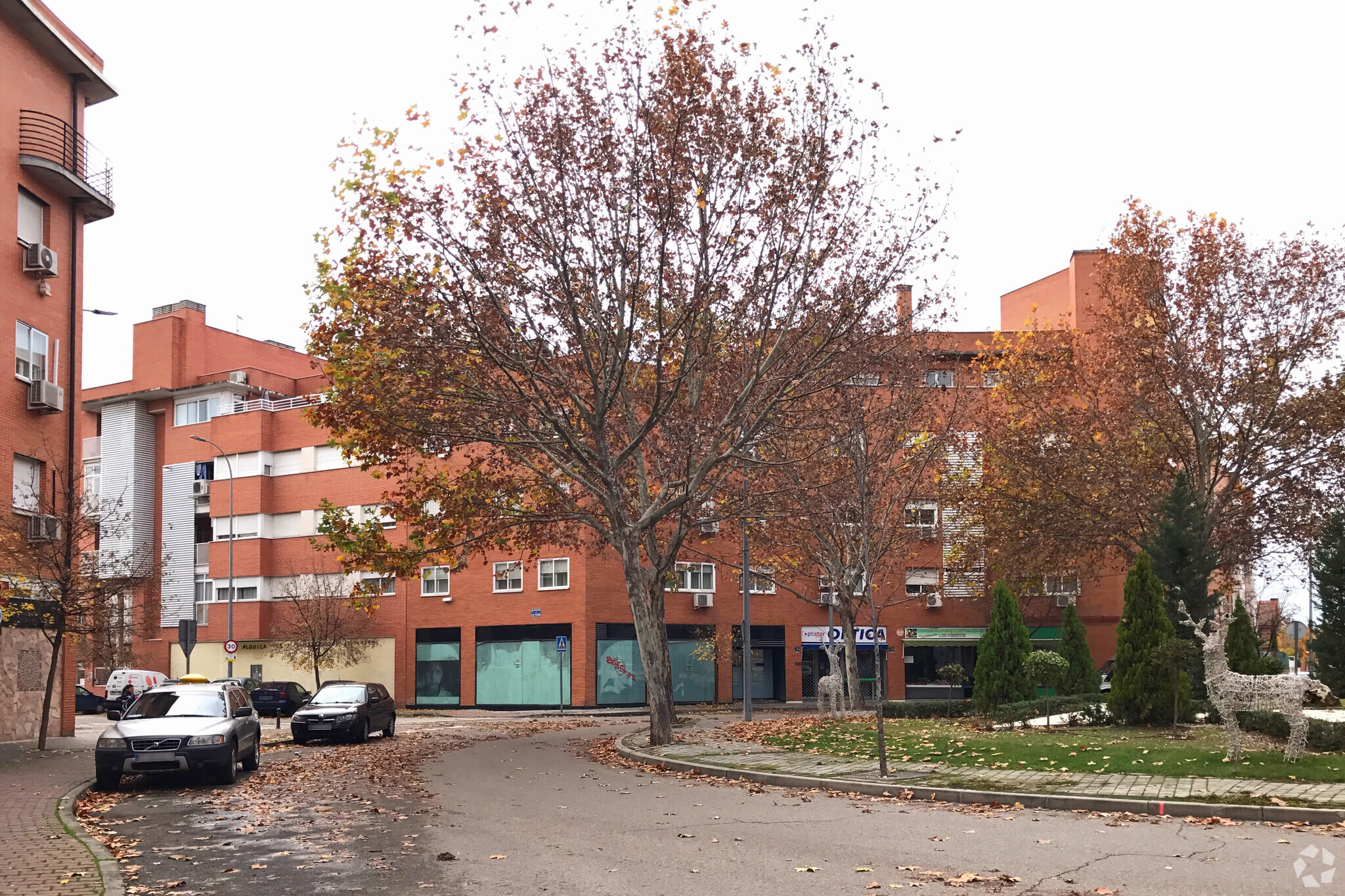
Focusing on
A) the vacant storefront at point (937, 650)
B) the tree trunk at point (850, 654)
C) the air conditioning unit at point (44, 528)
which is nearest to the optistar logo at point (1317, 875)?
the tree trunk at point (850, 654)

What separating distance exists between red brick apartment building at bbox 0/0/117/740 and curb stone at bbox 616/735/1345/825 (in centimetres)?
1806

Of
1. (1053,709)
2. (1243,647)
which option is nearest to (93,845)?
(1053,709)

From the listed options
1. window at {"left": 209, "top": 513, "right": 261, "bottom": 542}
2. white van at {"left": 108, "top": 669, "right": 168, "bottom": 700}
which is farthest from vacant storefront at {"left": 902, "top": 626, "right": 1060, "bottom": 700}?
white van at {"left": 108, "top": 669, "right": 168, "bottom": 700}

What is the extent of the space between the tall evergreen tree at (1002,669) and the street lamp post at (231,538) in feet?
102

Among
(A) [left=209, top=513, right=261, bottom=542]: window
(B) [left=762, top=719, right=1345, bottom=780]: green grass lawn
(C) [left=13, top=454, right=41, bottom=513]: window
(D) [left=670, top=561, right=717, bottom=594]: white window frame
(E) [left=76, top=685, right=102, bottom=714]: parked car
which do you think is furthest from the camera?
(A) [left=209, top=513, right=261, bottom=542]: window

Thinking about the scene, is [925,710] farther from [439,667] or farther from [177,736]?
[439,667]

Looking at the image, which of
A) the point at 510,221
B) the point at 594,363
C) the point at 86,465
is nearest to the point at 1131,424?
the point at 594,363

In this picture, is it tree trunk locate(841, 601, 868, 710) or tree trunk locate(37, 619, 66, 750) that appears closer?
tree trunk locate(37, 619, 66, 750)

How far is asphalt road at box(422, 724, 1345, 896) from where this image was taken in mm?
8852

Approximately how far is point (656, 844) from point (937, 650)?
4511 cm

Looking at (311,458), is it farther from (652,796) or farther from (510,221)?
(652,796)

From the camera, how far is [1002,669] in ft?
97.9

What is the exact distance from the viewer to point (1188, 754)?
16.2 m

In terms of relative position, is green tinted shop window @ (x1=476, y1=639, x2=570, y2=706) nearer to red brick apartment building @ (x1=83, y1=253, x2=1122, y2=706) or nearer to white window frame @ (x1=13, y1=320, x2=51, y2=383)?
red brick apartment building @ (x1=83, y1=253, x2=1122, y2=706)
